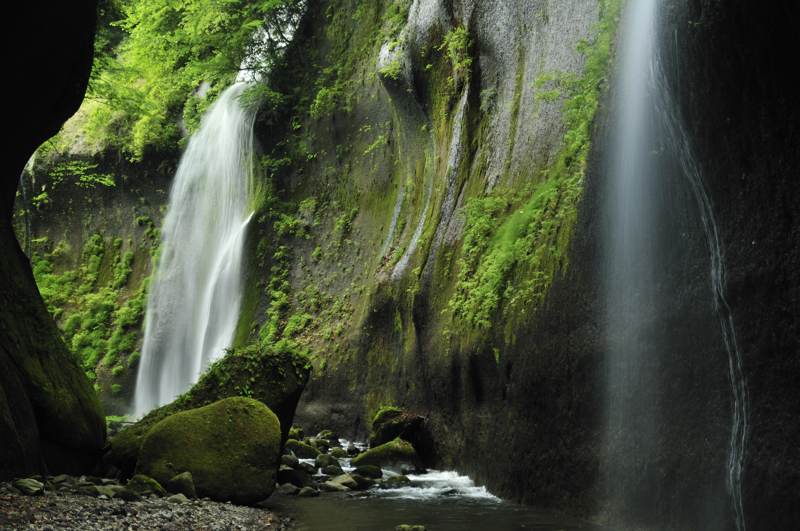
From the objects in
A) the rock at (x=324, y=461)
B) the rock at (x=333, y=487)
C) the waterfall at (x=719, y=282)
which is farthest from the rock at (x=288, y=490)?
the waterfall at (x=719, y=282)

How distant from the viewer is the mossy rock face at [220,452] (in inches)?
253

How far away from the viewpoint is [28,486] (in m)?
5.18

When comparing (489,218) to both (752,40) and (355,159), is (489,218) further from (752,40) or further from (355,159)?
(355,159)

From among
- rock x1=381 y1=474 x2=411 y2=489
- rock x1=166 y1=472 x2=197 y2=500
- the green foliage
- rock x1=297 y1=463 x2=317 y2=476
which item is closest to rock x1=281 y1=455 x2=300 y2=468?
rock x1=297 y1=463 x2=317 y2=476

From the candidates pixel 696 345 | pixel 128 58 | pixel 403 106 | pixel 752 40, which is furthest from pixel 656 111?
pixel 128 58

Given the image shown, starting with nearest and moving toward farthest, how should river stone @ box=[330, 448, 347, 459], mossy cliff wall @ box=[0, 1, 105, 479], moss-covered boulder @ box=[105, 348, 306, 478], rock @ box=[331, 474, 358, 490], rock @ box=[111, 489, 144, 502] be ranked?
rock @ box=[111, 489, 144, 502]
mossy cliff wall @ box=[0, 1, 105, 479]
moss-covered boulder @ box=[105, 348, 306, 478]
rock @ box=[331, 474, 358, 490]
river stone @ box=[330, 448, 347, 459]

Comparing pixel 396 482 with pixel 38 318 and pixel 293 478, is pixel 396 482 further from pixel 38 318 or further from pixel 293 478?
pixel 38 318

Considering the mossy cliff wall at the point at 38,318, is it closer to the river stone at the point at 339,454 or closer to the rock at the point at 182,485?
the rock at the point at 182,485

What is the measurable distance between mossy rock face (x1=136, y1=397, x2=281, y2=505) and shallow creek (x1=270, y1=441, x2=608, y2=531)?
528 millimetres

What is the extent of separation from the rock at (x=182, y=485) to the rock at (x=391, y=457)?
3689 mm

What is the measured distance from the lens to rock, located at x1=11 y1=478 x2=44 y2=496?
16.8 ft

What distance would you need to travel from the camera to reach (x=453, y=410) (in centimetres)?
941

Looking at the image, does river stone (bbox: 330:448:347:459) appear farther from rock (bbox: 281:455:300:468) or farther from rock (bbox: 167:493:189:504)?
rock (bbox: 167:493:189:504)

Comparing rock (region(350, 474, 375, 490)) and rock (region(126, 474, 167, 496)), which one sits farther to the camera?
rock (region(350, 474, 375, 490))
